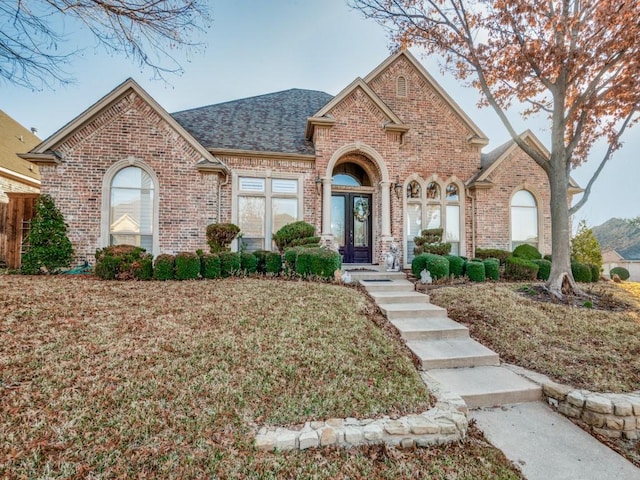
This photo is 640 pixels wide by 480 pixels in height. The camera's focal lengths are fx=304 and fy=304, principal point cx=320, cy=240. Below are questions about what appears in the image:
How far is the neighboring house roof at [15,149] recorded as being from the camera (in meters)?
12.1

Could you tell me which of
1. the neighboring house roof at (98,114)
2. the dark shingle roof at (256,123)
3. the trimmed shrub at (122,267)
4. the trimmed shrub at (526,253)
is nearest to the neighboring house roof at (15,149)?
the neighboring house roof at (98,114)

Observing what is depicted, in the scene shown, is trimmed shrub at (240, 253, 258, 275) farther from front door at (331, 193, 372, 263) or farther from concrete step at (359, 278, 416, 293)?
front door at (331, 193, 372, 263)

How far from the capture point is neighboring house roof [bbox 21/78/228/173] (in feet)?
26.6

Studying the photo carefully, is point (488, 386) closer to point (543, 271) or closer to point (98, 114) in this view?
point (543, 271)

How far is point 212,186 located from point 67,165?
12.6 feet

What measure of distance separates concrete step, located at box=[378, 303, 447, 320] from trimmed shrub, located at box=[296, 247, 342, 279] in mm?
1635

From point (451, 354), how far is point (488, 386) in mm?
707

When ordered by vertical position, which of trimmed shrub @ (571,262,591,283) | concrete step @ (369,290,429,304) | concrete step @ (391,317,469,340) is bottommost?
concrete step @ (391,317,469,340)

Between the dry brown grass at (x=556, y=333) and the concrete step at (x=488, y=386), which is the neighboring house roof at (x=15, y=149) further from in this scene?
the dry brown grass at (x=556, y=333)

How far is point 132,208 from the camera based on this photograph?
28.7 ft

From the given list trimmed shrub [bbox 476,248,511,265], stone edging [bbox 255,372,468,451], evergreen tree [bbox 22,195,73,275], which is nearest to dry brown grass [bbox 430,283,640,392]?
stone edging [bbox 255,372,468,451]

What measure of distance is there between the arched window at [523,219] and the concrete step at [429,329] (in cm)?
732

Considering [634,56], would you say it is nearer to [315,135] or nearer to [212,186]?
[315,135]

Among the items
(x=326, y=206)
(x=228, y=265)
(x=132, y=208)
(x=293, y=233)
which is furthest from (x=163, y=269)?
(x=326, y=206)
